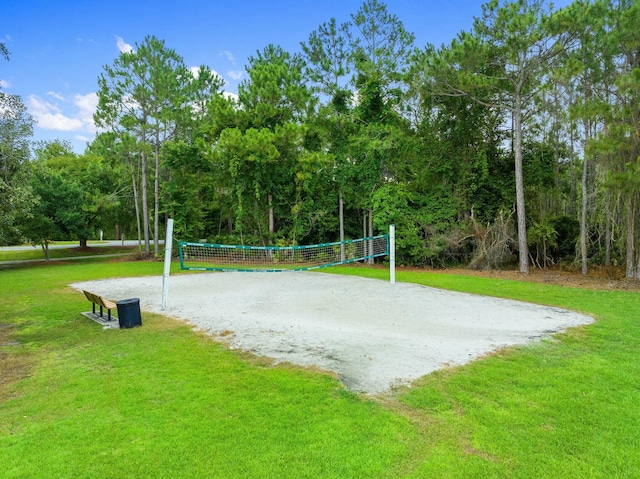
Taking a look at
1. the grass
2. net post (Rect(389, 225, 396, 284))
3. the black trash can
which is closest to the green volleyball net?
net post (Rect(389, 225, 396, 284))

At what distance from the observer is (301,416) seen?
337cm

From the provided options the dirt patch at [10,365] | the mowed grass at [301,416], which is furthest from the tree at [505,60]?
the dirt patch at [10,365]

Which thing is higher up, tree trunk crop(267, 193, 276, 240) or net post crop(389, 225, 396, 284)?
tree trunk crop(267, 193, 276, 240)

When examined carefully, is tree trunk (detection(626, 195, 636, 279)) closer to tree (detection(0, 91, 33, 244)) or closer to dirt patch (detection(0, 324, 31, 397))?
dirt patch (detection(0, 324, 31, 397))

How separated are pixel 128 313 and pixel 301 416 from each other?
15.6 feet

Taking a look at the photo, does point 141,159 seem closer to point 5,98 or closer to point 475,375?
point 5,98

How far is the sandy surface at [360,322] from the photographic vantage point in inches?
188

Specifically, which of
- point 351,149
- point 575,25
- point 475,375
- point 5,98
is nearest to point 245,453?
point 475,375

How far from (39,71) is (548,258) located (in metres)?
20.5

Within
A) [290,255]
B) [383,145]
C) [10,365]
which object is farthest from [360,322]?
[383,145]

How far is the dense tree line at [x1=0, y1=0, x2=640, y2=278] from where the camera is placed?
47.3 ft

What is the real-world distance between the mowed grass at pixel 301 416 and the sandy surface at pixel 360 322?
407 mm

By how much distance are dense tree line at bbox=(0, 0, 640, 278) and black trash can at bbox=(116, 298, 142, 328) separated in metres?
11.5

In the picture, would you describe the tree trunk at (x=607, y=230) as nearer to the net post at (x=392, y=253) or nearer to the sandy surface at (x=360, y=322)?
the sandy surface at (x=360, y=322)
